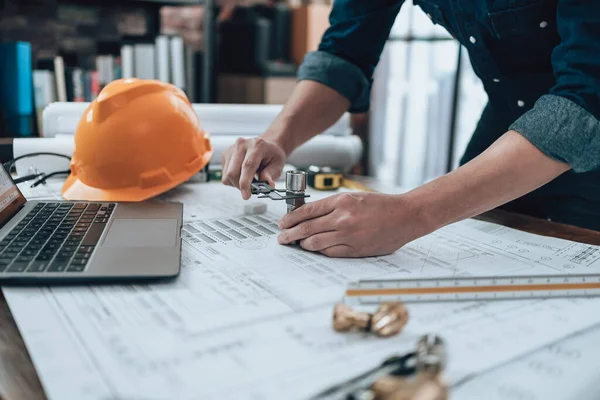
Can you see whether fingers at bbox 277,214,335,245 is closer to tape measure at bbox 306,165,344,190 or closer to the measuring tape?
the measuring tape

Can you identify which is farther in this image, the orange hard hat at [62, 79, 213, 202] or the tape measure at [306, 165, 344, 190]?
the tape measure at [306, 165, 344, 190]

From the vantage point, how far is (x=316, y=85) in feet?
3.48

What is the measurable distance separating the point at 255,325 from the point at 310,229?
22cm

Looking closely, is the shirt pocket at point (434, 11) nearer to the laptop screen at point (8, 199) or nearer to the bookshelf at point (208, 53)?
the laptop screen at point (8, 199)

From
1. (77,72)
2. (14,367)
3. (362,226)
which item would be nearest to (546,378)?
(362,226)

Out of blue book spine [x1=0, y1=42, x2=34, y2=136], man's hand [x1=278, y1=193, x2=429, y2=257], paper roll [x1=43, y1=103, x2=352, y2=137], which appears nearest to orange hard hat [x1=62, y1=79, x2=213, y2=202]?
paper roll [x1=43, y1=103, x2=352, y2=137]

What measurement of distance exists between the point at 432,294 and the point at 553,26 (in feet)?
1.74

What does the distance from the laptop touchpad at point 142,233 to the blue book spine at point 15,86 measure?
4.18ft

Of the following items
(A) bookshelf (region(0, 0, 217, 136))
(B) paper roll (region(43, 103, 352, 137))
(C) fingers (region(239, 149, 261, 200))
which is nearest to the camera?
(C) fingers (region(239, 149, 261, 200))

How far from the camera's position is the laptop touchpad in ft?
2.16

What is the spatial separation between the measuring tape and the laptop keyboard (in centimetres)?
29

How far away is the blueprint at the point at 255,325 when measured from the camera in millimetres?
393

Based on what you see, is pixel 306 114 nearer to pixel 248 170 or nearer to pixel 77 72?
pixel 248 170

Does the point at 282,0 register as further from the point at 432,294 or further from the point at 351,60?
the point at 432,294
